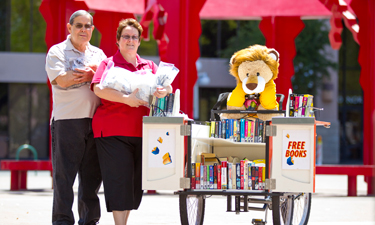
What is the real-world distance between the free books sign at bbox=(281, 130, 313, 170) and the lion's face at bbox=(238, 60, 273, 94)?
1.33 m

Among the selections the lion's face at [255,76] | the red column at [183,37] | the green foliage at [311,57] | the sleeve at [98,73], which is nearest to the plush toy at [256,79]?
the lion's face at [255,76]

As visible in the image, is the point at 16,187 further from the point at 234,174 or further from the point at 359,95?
the point at 359,95

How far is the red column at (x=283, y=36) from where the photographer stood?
11922mm

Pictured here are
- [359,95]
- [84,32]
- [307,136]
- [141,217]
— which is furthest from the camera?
[359,95]

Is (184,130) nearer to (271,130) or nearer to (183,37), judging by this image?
(271,130)

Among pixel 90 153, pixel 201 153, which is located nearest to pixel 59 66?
pixel 90 153

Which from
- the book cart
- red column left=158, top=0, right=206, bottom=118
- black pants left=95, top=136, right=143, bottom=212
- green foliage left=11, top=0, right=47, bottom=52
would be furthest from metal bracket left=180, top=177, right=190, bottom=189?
green foliage left=11, top=0, right=47, bottom=52

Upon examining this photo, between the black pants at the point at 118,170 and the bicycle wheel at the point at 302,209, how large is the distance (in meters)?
1.81

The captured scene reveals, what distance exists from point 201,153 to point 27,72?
64.1 ft

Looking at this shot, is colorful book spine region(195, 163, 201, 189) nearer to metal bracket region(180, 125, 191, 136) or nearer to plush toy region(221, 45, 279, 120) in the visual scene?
metal bracket region(180, 125, 191, 136)

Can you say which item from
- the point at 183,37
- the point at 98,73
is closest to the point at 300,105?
the point at 98,73

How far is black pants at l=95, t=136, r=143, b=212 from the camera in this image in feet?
15.6

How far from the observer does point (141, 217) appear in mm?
6914

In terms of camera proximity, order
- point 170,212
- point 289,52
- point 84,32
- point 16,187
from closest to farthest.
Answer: point 84,32 < point 170,212 < point 16,187 < point 289,52
